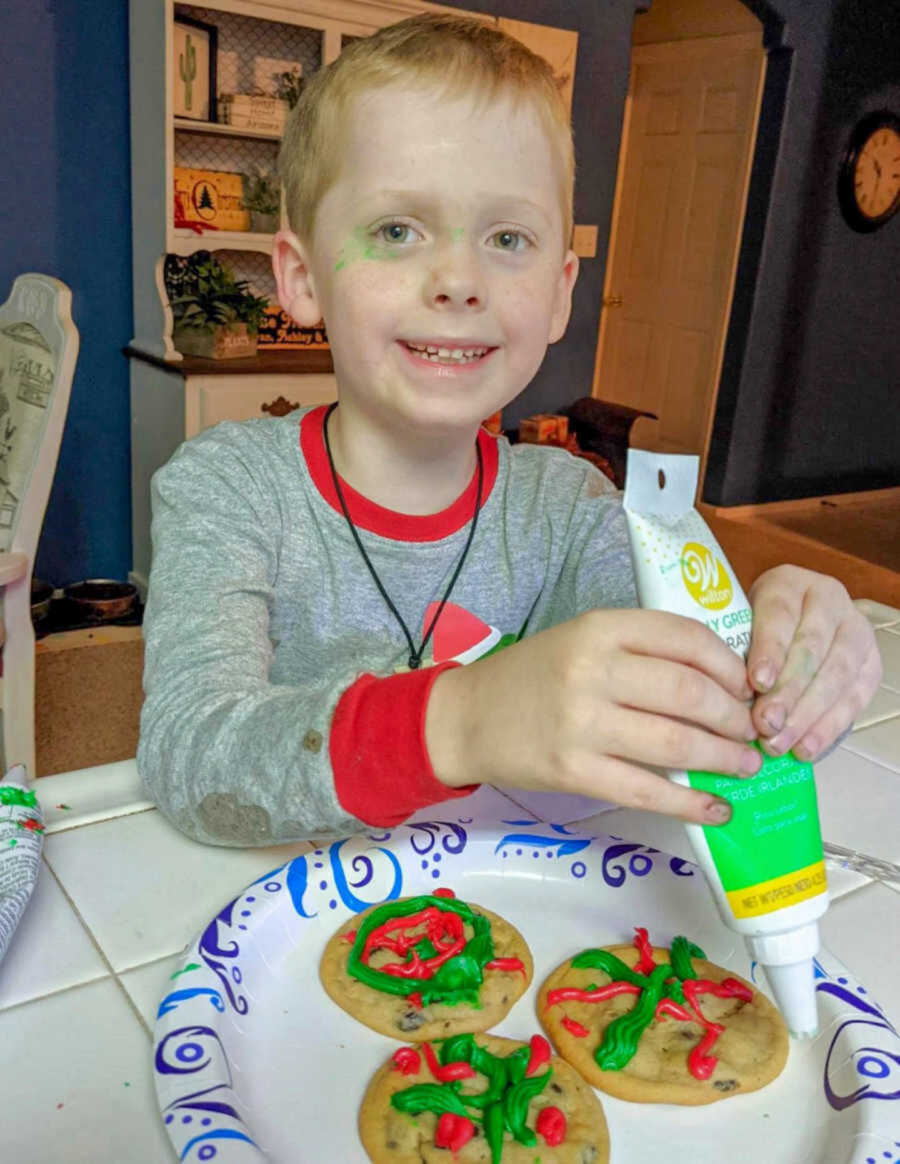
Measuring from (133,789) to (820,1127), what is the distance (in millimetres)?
483

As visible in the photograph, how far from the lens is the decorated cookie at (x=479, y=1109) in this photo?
16.9 inches

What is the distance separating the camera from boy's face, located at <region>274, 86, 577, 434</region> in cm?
76

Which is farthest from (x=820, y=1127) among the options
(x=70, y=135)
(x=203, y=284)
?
(x=70, y=135)

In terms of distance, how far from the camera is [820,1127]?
46cm

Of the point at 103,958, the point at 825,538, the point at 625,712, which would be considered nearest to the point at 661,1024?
the point at 625,712

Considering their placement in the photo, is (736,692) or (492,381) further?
(492,381)

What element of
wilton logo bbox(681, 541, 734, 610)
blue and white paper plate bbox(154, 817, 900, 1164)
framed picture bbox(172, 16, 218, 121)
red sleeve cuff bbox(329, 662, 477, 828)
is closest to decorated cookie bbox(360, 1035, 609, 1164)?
blue and white paper plate bbox(154, 817, 900, 1164)

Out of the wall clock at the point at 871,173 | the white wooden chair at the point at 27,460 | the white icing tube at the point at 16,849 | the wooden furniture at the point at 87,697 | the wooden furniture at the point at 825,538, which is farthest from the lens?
the wall clock at the point at 871,173

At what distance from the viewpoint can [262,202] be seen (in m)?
3.12

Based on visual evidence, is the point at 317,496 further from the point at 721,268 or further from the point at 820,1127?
the point at 721,268

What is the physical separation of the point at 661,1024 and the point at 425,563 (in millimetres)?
565

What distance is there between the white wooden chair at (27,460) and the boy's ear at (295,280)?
98cm

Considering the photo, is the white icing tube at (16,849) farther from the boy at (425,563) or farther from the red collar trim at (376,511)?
the red collar trim at (376,511)

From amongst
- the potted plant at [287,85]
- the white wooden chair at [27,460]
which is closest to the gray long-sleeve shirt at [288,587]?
the white wooden chair at [27,460]
